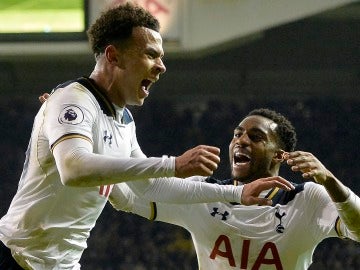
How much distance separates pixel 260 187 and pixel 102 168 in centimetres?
63

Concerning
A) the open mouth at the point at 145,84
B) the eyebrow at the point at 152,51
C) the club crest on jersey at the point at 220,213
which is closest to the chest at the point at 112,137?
the open mouth at the point at 145,84

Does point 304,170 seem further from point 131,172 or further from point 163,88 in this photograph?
point 163,88

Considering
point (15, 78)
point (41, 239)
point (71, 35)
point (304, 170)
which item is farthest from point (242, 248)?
point (15, 78)

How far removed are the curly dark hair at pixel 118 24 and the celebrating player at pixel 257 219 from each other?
0.64m

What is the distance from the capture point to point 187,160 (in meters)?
2.62

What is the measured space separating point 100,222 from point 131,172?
6.84 meters

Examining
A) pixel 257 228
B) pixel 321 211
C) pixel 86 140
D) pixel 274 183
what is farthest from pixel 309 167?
pixel 86 140

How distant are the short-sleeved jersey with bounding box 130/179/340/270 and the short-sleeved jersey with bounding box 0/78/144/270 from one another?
1.99ft

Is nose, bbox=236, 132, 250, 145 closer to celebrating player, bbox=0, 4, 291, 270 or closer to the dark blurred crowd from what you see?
celebrating player, bbox=0, 4, 291, 270

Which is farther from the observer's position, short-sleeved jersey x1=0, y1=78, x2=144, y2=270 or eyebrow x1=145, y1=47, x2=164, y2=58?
eyebrow x1=145, y1=47, x2=164, y2=58

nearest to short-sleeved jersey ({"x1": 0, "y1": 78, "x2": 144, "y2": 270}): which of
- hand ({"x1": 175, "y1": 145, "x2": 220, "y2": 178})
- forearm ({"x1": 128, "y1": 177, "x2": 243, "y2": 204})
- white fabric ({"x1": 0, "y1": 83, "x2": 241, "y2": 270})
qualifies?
white fabric ({"x1": 0, "y1": 83, "x2": 241, "y2": 270})

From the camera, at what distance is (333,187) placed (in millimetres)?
3254

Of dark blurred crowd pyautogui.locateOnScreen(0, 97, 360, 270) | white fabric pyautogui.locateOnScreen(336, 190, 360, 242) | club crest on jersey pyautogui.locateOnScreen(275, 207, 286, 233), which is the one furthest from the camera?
dark blurred crowd pyautogui.locateOnScreen(0, 97, 360, 270)

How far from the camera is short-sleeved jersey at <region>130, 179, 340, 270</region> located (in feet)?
11.8
